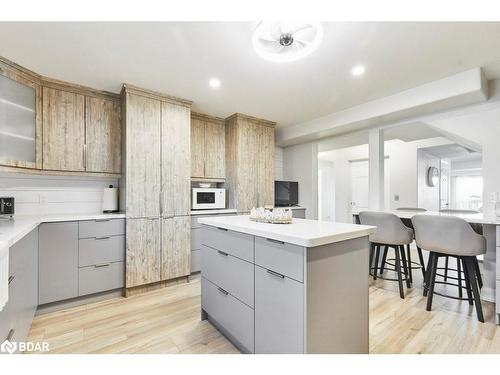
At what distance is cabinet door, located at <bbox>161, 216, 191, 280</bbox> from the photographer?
2896 mm

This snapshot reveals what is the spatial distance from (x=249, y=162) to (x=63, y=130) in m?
2.38

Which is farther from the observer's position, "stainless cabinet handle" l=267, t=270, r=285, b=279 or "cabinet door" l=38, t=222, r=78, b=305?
"cabinet door" l=38, t=222, r=78, b=305

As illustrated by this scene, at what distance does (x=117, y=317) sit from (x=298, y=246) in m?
1.97

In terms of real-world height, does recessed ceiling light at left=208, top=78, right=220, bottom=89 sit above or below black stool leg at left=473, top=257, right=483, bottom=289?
above

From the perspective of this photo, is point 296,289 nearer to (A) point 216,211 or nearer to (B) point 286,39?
(B) point 286,39

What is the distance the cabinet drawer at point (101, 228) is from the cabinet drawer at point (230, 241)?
117 cm

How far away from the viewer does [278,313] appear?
1.33 meters

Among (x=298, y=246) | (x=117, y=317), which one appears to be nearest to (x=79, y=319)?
(x=117, y=317)

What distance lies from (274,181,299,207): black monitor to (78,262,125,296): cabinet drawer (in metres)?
2.81

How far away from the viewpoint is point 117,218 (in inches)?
103

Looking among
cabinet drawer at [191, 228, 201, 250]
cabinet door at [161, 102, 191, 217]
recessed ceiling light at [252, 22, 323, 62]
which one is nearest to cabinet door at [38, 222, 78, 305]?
cabinet door at [161, 102, 191, 217]

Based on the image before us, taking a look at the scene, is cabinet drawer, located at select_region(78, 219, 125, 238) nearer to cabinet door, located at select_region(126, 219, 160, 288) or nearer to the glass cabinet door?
cabinet door, located at select_region(126, 219, 160, 288)

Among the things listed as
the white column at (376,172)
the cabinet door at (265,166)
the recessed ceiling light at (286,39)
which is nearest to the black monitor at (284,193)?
the cabinet door at (265,166)
